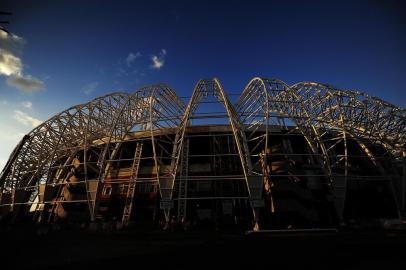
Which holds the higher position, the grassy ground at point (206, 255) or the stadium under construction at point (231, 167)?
the stadium under construction at point (231, 167)

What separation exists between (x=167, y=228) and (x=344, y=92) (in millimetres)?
31677

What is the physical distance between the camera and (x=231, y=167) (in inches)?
1266

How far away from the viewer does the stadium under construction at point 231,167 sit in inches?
1094

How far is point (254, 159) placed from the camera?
121 ft

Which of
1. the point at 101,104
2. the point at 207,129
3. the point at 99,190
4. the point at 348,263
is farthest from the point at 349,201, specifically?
the point at 101,104

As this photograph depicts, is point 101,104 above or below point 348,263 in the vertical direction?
above

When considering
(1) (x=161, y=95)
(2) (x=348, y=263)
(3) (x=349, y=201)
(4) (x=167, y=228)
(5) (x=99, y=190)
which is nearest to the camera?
(2) (x=348, y=263)

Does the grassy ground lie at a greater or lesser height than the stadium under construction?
lesser

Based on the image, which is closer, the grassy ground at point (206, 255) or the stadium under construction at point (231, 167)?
the grassy ground at point (206, 255)

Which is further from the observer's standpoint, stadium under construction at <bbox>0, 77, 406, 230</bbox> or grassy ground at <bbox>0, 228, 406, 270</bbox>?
stadium under construction at <bbox>0, 77, 406, 230</bbox>

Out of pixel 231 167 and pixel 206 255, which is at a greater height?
pixel 231 167

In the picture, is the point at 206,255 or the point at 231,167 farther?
the point at 231,167

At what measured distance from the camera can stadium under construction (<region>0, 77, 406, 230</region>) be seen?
27.8m

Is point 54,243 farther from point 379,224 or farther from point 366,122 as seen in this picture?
point 366,122
